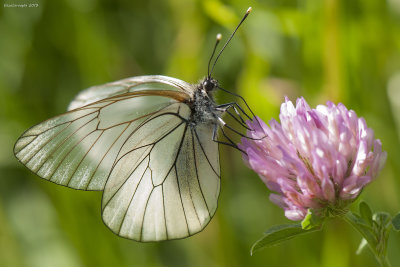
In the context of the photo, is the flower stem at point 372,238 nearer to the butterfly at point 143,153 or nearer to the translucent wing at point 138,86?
the butterfly at point 143,153

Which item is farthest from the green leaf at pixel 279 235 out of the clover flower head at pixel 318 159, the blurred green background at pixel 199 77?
the blurred green background at pixel 199 77

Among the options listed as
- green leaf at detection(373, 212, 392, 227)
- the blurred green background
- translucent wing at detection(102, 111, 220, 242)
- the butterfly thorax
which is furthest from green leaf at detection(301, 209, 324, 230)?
the blurred green background

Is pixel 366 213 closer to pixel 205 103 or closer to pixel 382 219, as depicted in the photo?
pixel 382 219

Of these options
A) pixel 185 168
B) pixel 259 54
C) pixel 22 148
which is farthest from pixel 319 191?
pixel 259 54

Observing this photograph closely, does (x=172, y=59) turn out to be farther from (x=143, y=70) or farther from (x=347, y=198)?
(x=347, y=198)

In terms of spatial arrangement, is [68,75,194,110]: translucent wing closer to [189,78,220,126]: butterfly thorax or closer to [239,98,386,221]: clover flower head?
[189,78,220,126]: butterfly thorax
